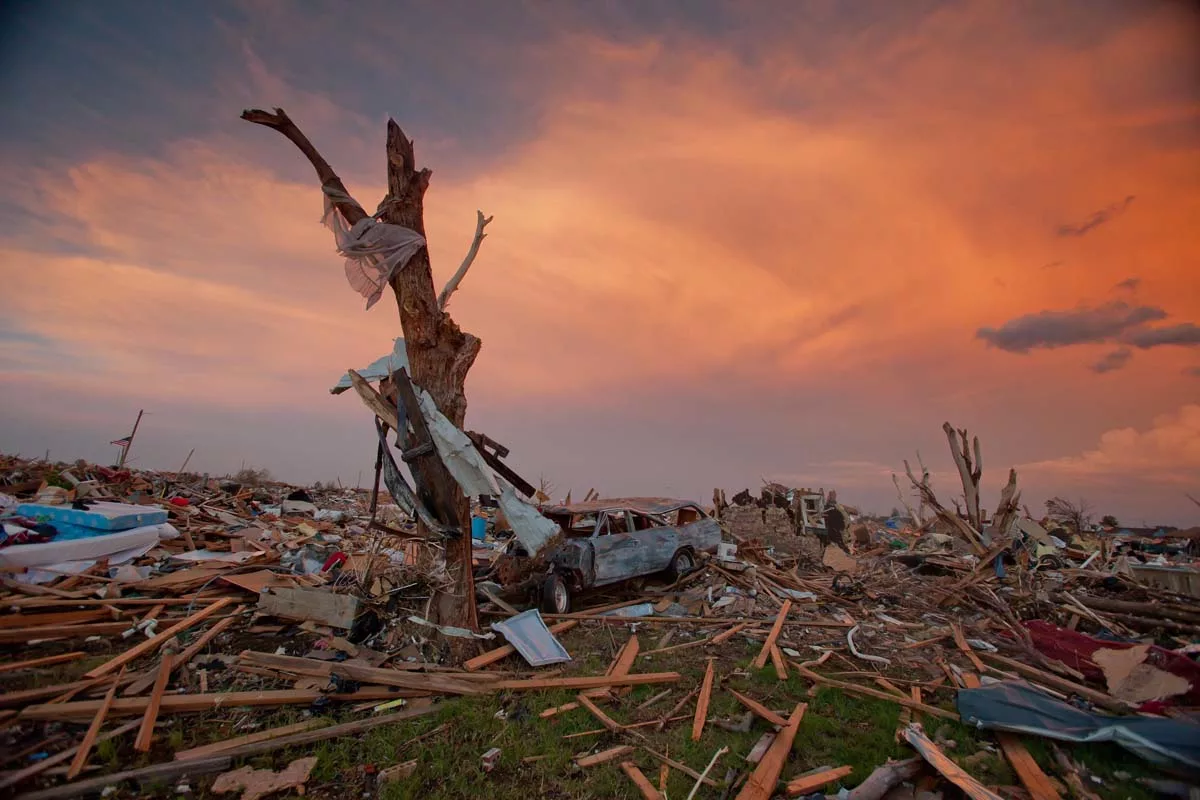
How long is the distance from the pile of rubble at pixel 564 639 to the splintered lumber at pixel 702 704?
0.12 ft

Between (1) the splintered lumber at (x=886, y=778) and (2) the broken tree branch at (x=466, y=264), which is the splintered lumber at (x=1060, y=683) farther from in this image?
(2) the broken tree branch at (x=466, y=264)

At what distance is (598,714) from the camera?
5527mm

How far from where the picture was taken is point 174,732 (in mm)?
4961

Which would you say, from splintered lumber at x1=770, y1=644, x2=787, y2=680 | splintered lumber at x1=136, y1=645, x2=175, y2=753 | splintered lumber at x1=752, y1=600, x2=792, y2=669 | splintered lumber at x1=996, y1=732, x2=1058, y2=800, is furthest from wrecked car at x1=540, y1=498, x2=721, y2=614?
splintered lumber at x1=996, y1=732, x2=1058, y2=800

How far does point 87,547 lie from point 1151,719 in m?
12.6

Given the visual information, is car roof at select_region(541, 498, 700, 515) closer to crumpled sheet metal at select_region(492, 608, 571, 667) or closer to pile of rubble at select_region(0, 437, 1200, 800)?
pile of rubble at select_region(0, 437, 1200, 800)

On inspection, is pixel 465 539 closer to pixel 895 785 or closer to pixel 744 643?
pixel 744 643

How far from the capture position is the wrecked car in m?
9.22

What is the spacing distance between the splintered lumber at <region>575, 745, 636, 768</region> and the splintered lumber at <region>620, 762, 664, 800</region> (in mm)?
149

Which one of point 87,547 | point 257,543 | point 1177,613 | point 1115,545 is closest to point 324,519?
point 257,543

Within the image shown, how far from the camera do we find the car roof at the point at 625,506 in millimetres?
9875

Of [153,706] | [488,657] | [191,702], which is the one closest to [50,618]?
[153,706]

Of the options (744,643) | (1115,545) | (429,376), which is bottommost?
(744,643)

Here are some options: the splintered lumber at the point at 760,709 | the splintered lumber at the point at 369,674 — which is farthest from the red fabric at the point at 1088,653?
the splintered lumber at the point at 369,674
